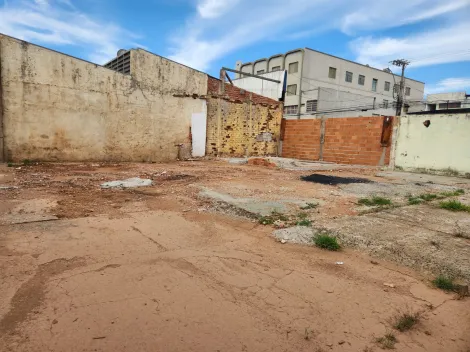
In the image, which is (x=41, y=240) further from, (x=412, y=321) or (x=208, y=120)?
(x=208, y=120)

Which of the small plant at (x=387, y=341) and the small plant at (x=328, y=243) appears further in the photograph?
the small plant at (x=328, y=243)

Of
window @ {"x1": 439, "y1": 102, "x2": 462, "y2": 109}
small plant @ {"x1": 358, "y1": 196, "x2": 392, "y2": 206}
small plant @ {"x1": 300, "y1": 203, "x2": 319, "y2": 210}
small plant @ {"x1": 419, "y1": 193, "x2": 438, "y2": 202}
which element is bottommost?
small plant @ {"x1": 300, "y1": 203, "x2": 319, "y2": 210}

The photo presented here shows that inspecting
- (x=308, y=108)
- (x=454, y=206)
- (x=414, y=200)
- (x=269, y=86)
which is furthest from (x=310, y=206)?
(x=308, y=108)

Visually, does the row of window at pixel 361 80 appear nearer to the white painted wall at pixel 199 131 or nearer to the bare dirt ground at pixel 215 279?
the white painted wall at pixel 199 131

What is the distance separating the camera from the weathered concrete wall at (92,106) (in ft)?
26.7

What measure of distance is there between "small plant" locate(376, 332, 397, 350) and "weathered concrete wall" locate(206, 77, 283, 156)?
11.2 meters

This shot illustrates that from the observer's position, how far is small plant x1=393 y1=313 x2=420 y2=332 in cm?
165

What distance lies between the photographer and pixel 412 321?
1.72 metres

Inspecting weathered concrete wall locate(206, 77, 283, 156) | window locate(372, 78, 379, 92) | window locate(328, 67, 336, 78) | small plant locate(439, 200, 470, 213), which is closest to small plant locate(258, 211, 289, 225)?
small plant locate(439, 200, 470, 213)

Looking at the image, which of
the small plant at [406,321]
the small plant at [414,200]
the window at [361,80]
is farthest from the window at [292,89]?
the small plant at [406,321]

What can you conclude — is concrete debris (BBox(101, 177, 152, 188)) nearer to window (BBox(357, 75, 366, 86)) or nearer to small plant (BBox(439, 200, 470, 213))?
small plant (BBox(439, 200, 470, 213))

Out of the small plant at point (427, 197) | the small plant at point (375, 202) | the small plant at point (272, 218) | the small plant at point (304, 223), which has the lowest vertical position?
the small plant at point (272, 218)

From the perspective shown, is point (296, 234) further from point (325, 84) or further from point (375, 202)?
point (325, 84)

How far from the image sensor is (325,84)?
32.1 m
